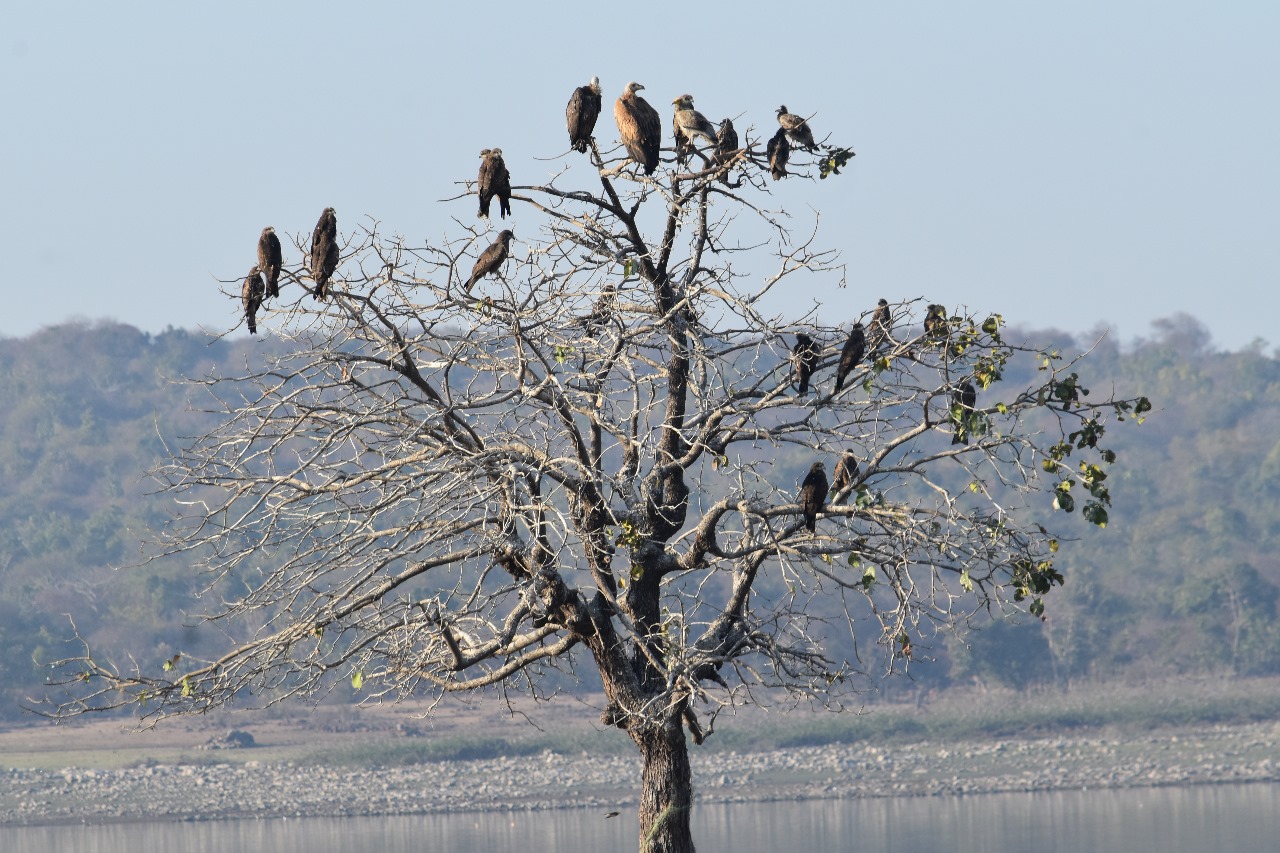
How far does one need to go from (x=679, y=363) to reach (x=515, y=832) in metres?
18.5

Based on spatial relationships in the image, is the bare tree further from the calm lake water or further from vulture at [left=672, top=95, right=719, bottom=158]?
the calm lake water

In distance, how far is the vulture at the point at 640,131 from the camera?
9.16 meters

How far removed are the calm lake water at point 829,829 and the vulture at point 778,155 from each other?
52.4 feet

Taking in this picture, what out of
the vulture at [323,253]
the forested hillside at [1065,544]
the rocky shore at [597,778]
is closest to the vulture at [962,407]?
the vulture at [323,253]

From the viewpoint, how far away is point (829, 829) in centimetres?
2664

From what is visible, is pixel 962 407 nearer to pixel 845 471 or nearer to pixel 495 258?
pixel 845 471

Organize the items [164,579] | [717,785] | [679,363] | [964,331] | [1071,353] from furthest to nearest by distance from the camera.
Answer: [1071,353] → [164,579] → [717,785] → [679,363] → [964,331]

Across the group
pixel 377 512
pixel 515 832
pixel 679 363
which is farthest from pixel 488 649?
pixel 515 832

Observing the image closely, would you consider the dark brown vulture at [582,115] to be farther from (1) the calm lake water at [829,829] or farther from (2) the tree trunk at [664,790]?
(1) the calm lake water at [829,829]

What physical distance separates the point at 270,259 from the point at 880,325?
2.92 m

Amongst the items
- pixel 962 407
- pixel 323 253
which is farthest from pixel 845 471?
pixel 323 253

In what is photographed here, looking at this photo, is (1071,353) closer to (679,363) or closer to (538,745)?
(538,745)

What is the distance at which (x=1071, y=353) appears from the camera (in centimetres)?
7912

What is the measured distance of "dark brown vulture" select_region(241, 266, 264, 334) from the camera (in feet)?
27.9
